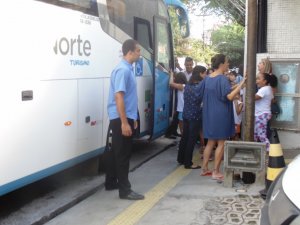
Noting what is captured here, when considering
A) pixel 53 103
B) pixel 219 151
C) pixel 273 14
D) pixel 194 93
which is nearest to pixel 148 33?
pixel 194 93

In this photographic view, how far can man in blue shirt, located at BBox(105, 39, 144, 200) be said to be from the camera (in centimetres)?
521

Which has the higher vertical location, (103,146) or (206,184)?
(103,146)

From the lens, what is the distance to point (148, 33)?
25.4 ft

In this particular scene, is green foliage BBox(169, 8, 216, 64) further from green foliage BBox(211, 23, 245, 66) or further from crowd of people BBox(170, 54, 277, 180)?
crowd of people BBox(170, 54, 277, 180)

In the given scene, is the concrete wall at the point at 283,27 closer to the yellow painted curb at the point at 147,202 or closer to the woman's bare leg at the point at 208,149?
the woman's bare leg at the point at 208,149

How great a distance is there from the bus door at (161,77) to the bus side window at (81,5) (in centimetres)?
192

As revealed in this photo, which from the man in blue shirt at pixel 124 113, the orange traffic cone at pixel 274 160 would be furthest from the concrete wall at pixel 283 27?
the man in blue shirt at pixel 124 113

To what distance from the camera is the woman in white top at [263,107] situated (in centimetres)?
666

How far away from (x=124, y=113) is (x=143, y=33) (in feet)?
8.81

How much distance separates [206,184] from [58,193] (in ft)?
6.27

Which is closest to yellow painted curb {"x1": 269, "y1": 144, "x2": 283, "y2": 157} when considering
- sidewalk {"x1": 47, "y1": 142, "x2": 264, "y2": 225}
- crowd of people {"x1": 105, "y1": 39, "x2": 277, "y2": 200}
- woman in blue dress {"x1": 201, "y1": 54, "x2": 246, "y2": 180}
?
sidewalk {"x1": 47, "y1": 142, "x2": 264, "y2": 225}

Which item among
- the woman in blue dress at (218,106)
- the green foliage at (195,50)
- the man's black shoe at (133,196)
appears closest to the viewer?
the man's black shoe at (133,196)

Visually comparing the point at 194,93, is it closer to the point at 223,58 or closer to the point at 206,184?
the point at 223,58

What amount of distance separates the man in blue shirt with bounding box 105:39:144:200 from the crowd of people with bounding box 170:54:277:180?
1.19 m
